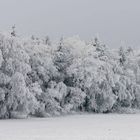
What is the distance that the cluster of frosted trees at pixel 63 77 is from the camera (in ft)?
123

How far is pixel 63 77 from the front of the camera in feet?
160

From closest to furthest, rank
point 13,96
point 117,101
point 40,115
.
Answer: point 13,96 < point 40,115 < point 117,101

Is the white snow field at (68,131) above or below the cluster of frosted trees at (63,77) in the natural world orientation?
below

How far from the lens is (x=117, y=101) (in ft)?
186

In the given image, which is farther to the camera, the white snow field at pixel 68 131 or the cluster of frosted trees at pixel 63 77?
the cluster of frosted trees at pixel 63 77

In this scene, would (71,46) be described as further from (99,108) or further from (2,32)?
(2,32)

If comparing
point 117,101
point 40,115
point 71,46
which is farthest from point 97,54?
point 40,115

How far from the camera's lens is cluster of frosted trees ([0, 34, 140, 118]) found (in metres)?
37.5

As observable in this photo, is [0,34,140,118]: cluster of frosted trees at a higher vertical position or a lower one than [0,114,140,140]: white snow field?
higher

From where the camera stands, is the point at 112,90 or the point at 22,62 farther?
the point at 112,90

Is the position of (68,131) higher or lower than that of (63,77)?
lower

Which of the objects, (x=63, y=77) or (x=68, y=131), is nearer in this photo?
(x=68, y=131)

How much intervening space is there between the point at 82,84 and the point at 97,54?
5.72 m

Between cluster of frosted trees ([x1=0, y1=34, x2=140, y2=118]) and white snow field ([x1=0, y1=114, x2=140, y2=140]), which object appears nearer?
white snow field ([x1=0, y1=114, x2=140, y2=140])
